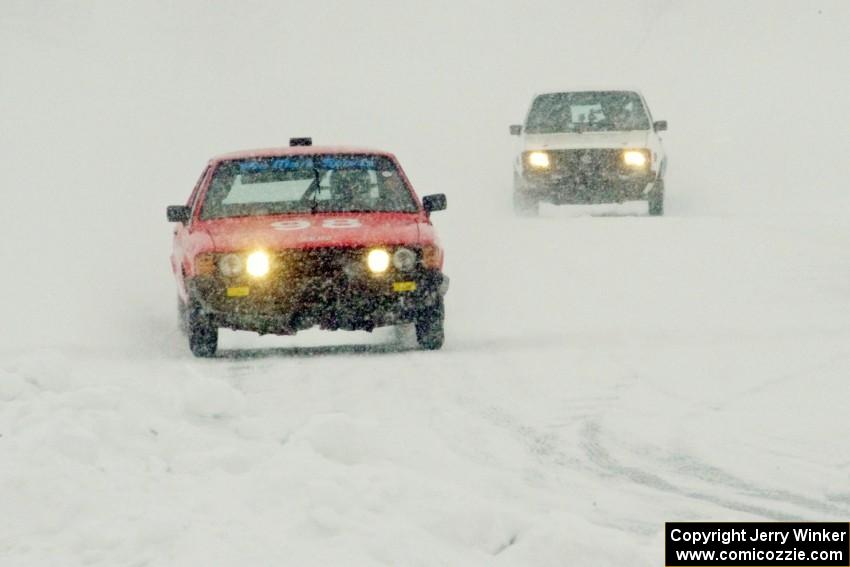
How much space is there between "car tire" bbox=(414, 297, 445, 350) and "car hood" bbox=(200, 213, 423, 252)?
16.8 inches

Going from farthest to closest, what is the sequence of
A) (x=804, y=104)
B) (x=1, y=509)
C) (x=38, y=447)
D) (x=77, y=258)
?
(x=804, y=104)
(x=77, y=258)
(x=38, y=447)
(x=1, y=509)

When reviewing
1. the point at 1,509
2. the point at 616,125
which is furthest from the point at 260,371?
the point at 616,125

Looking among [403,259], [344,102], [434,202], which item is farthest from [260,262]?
[344,102]

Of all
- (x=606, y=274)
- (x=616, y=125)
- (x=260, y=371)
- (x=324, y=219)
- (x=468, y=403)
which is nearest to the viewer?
(x=468, y=403)

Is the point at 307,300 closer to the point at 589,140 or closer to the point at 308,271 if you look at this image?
the point at 308,271

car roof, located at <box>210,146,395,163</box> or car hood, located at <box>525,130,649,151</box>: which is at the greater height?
car roof, located at <box>210,146,395,163</box>

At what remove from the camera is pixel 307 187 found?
11.1m

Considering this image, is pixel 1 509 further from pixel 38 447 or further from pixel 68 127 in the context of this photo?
pixel 68 127

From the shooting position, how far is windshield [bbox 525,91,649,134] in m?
18.7

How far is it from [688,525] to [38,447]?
2.22 metres

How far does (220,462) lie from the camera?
610 cm

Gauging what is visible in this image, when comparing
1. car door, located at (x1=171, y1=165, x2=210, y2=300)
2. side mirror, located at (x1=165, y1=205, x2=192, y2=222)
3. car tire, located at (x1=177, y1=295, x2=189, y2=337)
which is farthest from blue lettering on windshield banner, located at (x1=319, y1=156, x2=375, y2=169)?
car tire, located at (x1=177, y1=295, x2=189, y2=337)

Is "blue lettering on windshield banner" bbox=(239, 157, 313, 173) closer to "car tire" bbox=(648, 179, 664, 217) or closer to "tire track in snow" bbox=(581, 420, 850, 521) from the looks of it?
"tire track in snow" bbox=(581, 420, 850, 521)

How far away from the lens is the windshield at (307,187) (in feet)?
36.1
